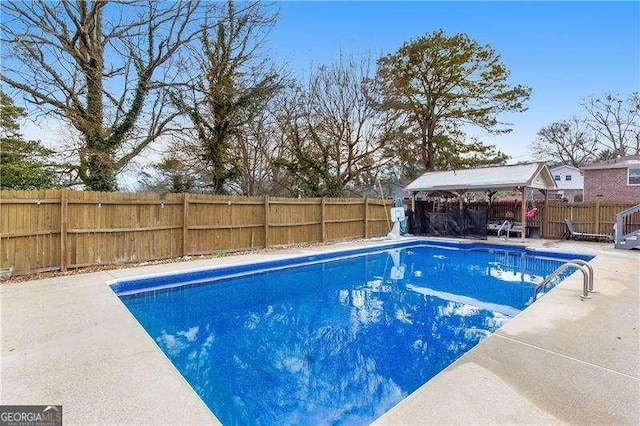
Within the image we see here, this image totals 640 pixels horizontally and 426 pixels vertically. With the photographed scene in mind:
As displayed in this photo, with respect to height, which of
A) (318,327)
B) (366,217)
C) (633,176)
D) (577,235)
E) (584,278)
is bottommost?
(318,327)

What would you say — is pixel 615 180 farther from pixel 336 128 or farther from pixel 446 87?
pixel 336 128

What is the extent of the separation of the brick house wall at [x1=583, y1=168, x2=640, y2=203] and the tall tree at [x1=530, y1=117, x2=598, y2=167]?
45.9 ft

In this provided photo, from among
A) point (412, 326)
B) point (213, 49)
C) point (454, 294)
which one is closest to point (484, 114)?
point (213, 49)

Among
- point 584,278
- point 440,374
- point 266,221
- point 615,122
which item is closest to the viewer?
point 440,374

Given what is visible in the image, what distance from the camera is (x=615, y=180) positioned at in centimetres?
1952

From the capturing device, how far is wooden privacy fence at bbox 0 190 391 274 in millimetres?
6383

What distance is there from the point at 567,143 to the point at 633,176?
1609 centimetres

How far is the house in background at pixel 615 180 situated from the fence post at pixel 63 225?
24581 millimetres

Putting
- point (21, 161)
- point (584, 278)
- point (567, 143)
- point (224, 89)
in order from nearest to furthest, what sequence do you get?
point (584, 278)
point (21, 161)
point (224, 89)
point (567, 143)

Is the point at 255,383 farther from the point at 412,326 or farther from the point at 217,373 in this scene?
the point at 412,326

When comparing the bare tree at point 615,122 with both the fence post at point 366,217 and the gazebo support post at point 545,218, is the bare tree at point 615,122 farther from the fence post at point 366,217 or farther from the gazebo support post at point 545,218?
the fence post at point 366,217

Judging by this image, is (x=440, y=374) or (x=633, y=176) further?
(x=633, y=176)

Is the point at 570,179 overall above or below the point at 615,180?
above

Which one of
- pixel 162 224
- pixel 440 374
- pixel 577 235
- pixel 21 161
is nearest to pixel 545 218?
pixel 577 235
